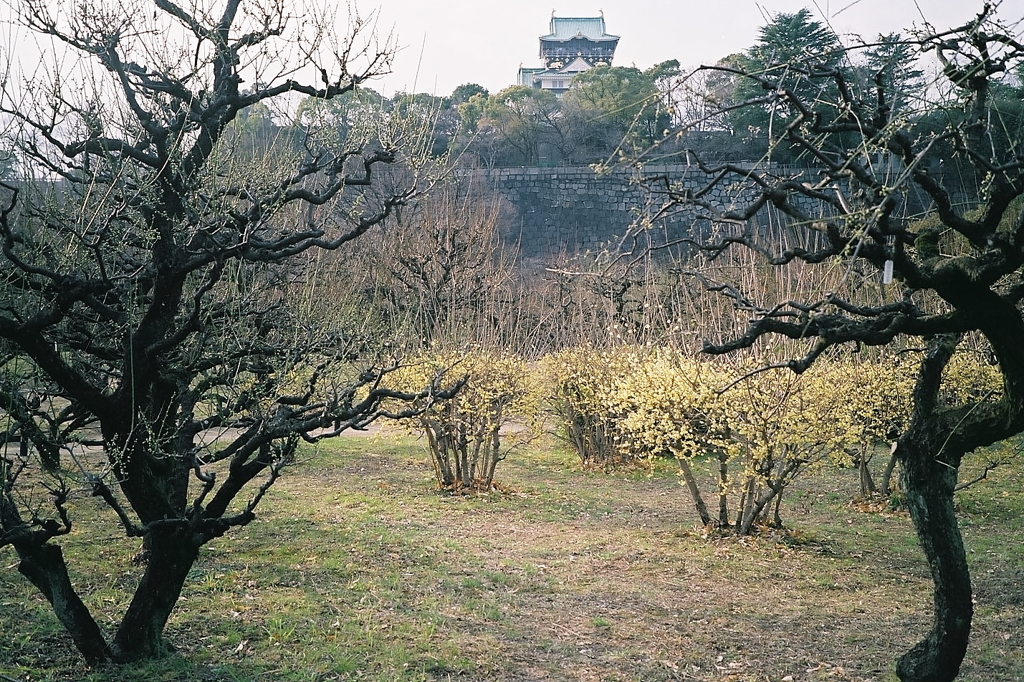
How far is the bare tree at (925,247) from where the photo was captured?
2809 mm

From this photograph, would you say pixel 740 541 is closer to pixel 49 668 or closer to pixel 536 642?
pixel 536 642

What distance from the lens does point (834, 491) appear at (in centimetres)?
1079

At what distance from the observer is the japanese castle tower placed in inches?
1892

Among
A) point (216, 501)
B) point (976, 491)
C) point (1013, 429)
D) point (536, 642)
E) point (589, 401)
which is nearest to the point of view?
point (1013, 429)

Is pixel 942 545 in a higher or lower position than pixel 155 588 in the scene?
higher

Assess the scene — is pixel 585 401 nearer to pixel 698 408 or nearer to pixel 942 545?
pixel 698 408

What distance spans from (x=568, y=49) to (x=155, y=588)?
156 ft

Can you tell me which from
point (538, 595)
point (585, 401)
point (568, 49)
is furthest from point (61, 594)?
point (568, 49)

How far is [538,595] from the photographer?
6.45 metres

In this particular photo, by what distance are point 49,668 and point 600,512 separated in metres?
5.97

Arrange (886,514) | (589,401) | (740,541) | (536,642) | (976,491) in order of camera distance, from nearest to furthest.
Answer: (536,642) → (740,541) → (886,514) → (976,491) → (589,401)

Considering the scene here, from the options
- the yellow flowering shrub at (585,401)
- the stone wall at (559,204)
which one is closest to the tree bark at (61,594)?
the yellow flowering shrub at (585,401)

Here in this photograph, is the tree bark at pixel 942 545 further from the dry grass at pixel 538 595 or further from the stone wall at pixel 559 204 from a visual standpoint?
the stone wall at pixel 559 204

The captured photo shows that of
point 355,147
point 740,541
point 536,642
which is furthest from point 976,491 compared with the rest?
point 355,147
